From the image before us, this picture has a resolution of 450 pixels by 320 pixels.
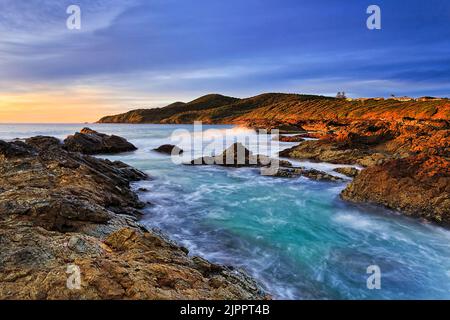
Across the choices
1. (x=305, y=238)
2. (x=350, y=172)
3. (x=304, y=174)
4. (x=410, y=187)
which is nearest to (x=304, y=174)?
(x=304, y=174)

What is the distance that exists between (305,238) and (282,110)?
106378mm

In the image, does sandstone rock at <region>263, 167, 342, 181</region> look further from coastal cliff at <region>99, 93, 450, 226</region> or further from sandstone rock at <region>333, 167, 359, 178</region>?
coastal cliff at <region>99, 93, 450, 226</region>

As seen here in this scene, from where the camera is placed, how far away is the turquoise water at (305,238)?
6863 millimetres

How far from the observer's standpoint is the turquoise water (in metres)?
6.86

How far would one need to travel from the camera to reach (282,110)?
11250 cm

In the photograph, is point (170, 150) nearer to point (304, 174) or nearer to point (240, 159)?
point (240, 159)

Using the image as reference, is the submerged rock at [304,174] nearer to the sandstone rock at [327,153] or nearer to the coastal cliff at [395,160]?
the coastal cliff at [395,160]

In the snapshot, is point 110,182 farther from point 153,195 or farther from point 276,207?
point 276,207

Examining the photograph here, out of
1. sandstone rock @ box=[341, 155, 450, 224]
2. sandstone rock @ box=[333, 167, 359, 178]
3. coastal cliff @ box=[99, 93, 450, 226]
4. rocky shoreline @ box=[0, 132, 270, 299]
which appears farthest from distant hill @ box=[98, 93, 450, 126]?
rocky shoreline @ box=[0, 132, 270, 299]

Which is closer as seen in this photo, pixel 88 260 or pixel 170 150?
pixel 88 260

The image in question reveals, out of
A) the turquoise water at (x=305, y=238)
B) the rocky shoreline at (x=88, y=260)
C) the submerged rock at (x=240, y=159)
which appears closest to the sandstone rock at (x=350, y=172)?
the turquoise water at (x=305, y=238)

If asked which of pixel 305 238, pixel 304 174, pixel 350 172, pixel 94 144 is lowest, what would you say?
pixel 305 238

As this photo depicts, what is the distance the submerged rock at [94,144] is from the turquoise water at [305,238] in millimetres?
13229
